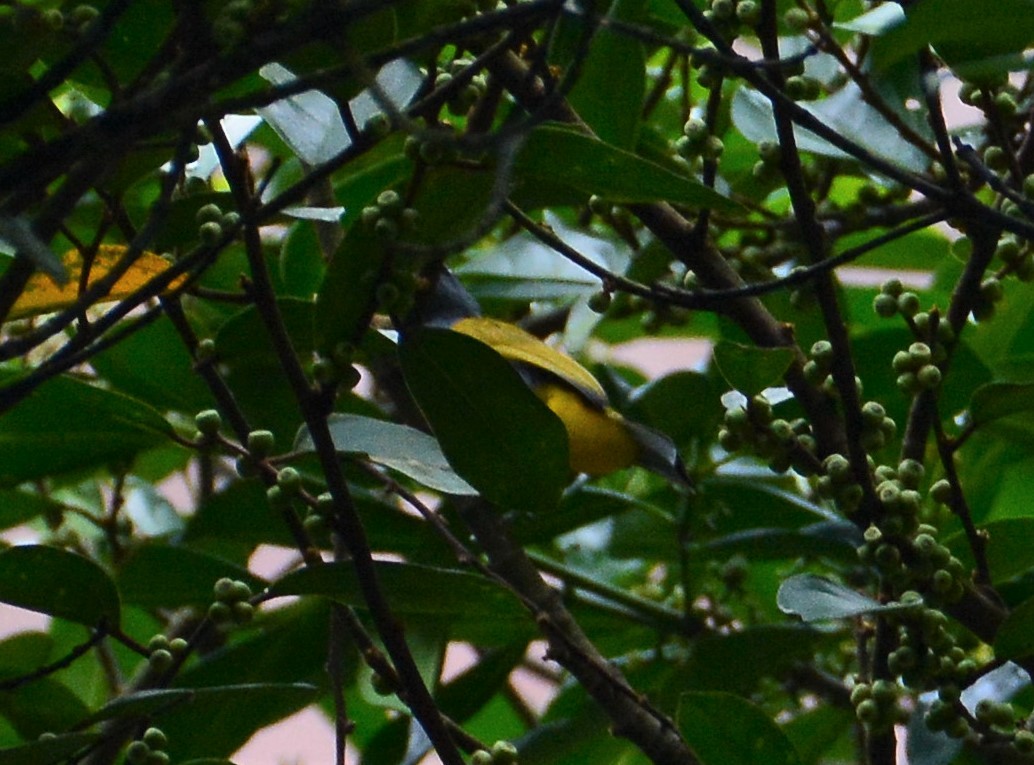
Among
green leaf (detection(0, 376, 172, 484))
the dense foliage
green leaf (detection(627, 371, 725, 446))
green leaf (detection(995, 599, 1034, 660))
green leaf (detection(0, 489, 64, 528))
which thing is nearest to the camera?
the dense foliage

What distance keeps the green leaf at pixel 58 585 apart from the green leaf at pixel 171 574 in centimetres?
23

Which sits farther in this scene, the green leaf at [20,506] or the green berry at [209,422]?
the green leaf at [20,506]

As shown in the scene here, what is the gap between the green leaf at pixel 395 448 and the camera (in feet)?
3.04

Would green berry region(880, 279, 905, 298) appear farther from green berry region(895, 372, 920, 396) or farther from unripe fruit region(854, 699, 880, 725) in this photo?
unripe fruit region(854, 699, 880, 725)

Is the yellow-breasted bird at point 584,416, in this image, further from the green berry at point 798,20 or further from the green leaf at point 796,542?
the green berry at point 798,20

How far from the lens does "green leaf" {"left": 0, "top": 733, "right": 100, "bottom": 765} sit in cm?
83

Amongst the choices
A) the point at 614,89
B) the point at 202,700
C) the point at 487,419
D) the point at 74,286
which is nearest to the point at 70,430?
the point at 74,286

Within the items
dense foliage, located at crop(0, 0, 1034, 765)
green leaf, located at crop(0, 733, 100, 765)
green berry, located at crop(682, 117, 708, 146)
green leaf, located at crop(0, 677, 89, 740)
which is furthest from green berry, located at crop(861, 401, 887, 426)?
green leaf, located at crop(0, 677, 89, 740)

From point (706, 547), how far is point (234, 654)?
1.32 feet

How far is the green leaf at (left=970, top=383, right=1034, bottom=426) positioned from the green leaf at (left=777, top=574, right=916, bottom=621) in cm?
17

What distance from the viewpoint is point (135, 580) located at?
1.24m

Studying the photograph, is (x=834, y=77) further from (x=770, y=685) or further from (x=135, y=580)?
(x=135, y=580)

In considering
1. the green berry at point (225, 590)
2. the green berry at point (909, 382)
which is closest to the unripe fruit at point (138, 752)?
the green berry at point (225, 590)

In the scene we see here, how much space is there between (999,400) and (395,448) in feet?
1.41
